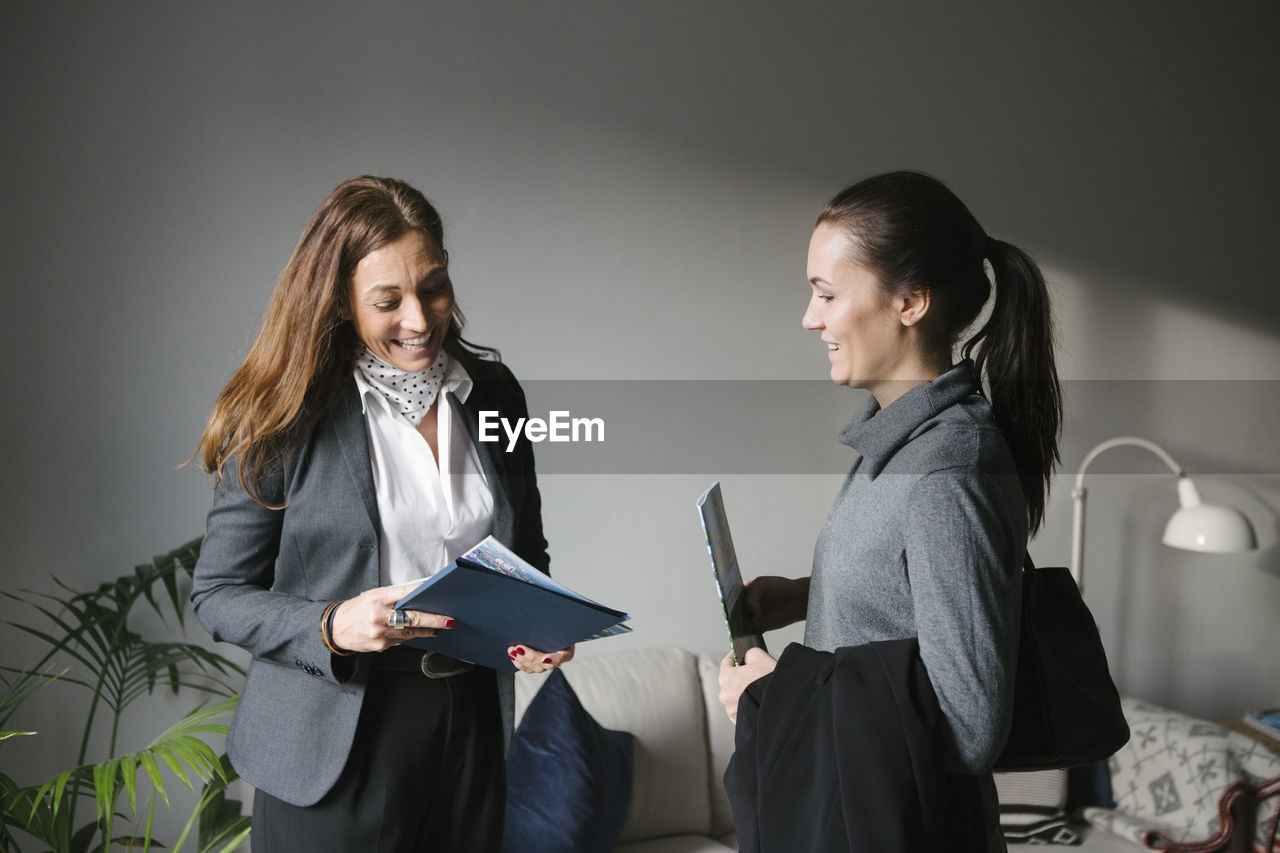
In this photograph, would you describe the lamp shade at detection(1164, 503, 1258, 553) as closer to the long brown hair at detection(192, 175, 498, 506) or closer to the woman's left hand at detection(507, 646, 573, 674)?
the woman's left hand at detection(507, 646, 573, 674)

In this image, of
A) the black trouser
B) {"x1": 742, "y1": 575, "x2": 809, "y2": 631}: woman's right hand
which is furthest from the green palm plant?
{"x1": 742, "y1": 575, "x2": 809, "y2": 631}: woman's right hand

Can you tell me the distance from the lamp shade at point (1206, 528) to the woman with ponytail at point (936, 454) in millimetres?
2074

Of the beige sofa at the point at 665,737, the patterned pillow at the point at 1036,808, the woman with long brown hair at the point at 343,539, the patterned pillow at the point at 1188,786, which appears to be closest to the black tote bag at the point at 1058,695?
the woman with long brown hair at the point at 343,539

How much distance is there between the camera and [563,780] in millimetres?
2357

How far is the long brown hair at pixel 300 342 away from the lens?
1268 millimetres

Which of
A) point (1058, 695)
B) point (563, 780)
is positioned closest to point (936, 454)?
point (1058, 695)

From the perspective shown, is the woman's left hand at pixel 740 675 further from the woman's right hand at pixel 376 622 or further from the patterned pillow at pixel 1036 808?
the patterned pillow at pixel 1036 808

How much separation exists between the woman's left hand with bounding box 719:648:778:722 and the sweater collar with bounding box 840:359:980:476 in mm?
274

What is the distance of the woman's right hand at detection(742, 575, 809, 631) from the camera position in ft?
4.85

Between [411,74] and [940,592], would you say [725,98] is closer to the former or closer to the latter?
[411,74]

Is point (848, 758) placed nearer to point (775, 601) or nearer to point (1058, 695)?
point (1058, 695)

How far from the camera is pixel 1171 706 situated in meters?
3.50

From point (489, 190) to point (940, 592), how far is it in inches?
75.6

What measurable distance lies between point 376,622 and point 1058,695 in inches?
31.6
